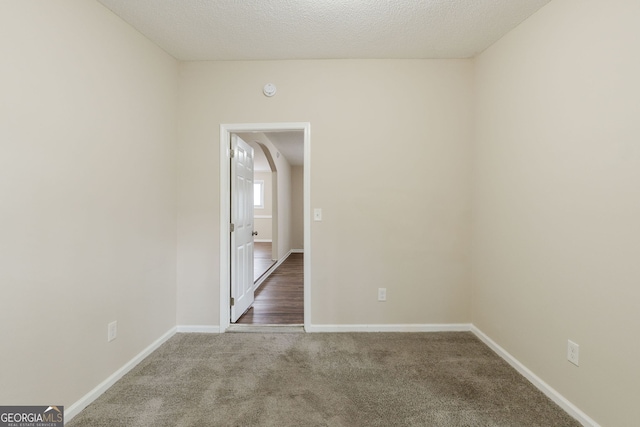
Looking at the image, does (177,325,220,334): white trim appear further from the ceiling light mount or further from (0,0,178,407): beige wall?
the ceiling light mount

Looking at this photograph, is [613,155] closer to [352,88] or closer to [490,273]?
[490,273]

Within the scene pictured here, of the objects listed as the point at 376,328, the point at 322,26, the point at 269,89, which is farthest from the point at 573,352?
the point at 269,89

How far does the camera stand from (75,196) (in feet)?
5.65

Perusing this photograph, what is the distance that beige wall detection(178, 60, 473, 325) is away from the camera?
110 inches

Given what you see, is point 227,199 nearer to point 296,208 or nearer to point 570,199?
point 570,199

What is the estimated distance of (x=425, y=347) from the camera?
2.51 m

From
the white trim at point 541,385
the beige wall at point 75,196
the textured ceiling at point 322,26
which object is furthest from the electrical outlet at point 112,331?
the white trim at point 541,385

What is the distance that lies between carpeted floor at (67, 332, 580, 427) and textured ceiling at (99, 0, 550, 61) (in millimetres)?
2641

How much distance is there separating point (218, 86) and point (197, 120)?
0.40 meters

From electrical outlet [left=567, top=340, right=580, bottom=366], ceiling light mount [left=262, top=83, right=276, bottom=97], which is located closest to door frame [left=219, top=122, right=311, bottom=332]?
ceiling light mount [left=262, top=83, right=276, bottom=97]

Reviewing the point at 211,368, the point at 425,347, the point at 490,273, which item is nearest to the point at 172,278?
the point at 211,368

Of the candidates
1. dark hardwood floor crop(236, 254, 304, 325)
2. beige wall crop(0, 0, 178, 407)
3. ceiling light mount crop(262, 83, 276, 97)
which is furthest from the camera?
dark hardwood floor crop(236, 254, 304, 325)

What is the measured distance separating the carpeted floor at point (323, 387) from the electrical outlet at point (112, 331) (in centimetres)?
33

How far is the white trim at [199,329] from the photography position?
2824mm
